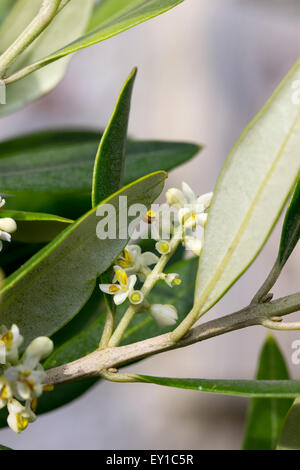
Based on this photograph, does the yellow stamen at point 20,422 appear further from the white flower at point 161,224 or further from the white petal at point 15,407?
the white flower at point 161,224

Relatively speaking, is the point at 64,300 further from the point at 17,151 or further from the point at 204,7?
the point at 204,7

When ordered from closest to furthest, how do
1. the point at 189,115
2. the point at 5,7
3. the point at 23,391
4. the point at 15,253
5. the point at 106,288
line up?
the point at 23,391
the point at 106,288
the point at 15,253
the point at 5,7
the point at 189,115

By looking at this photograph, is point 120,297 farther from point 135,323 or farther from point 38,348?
point 135,323

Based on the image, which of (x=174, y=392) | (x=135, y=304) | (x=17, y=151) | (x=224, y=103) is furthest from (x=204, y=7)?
(x=135, y=304)

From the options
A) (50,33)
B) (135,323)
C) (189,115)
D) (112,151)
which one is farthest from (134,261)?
(189,115)

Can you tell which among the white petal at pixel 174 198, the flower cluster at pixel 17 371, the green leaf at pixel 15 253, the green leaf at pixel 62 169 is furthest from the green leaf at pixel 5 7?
the flower cluster at pixel 17 371

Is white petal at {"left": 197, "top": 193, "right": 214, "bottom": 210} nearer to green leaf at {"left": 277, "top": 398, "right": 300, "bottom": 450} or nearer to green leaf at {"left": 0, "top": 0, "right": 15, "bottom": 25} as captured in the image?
green leaf at {"left": 277, "top": 398, "right": 300, "bottom": 450}
